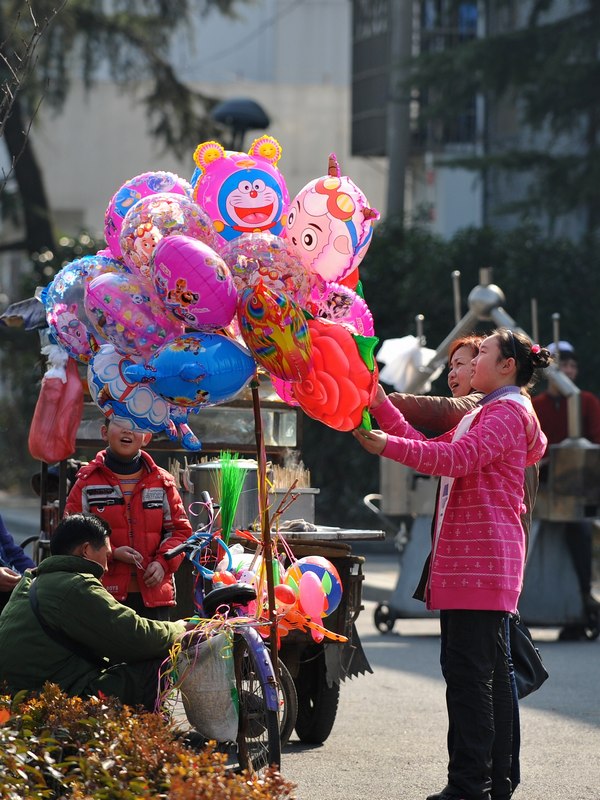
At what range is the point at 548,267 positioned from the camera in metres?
19.2

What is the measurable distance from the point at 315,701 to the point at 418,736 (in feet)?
2.11

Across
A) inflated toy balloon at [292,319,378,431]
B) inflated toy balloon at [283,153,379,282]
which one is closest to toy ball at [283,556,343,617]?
inflated toy balloon at [292,319,378,431]

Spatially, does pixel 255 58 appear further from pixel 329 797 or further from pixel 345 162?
pixel 329 797

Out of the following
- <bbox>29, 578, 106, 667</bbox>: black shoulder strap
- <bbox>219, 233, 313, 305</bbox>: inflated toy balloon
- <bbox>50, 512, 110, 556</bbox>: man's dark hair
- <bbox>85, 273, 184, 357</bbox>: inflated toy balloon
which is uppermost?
<bbox>219, 233, 313, 305</bbox>: inflated toy balloon

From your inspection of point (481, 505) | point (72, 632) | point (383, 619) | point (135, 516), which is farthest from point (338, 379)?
point (383, 619)

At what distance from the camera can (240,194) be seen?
5.97 metres

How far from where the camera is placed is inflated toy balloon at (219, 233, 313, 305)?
5.61m

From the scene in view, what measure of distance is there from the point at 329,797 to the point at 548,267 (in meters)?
13.2

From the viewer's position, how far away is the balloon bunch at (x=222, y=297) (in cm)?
541

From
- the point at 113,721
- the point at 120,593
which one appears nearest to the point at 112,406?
the point at 113,721

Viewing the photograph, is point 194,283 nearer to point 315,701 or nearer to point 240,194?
point 240,194

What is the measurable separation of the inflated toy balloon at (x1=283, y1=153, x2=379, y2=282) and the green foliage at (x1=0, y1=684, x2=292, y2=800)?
182 centimetres

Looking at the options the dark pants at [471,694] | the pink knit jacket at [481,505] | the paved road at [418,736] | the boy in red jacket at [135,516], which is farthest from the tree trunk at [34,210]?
the dark pants at [471,694]

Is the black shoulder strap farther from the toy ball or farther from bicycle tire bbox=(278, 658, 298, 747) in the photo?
bicycle tire bbox=(278, 658, 298, 747)
